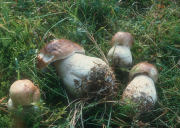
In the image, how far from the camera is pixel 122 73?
312cm

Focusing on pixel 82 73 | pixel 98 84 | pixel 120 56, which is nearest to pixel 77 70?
pixel 82 73

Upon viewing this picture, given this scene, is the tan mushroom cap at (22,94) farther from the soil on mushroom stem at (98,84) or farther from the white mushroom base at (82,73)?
the soil on mushroom stem at (98,84)

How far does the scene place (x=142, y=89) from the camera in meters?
2.66

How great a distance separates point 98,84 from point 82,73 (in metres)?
0.23

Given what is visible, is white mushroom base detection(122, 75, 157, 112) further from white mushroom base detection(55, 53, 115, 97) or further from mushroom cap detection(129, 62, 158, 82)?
white mushroom base detection(55, 53, 115, 97)

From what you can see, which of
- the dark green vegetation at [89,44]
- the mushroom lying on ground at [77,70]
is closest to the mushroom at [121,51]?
the dark green vegetation at [89,44]

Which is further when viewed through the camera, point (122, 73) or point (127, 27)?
point (127, 27)

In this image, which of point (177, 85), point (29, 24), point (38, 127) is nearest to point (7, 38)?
point (29, 24)

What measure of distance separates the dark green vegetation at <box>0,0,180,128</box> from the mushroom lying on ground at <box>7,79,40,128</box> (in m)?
0.10

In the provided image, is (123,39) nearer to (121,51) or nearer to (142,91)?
(121,51)

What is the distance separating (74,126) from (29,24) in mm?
1843

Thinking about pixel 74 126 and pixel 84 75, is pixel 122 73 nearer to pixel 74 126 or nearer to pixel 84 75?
pixel 84 75

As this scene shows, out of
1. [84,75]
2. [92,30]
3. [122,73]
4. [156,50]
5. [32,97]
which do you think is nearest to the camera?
[32,97]

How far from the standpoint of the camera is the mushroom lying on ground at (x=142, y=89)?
260 cm
